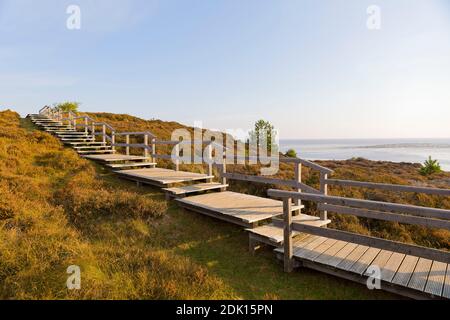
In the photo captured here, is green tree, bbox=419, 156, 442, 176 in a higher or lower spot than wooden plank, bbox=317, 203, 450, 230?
lower

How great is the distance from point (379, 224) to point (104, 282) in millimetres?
8019

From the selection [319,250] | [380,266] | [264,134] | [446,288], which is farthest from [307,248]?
[264,134]

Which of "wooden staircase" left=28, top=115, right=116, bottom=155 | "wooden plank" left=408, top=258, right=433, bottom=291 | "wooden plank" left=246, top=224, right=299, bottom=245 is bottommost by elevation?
"wooden plank" left=408, top=258, right=433, bottom=291

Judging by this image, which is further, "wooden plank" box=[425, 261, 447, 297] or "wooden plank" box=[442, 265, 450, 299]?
"wooden plank" box=[425, 261, 447, 297]

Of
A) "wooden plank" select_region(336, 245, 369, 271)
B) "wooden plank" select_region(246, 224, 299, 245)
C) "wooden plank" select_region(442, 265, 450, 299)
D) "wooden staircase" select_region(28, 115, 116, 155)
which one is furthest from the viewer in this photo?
"wooden staircase" select_region(28, 115, 116, 155)

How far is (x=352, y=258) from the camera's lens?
4.74 meters

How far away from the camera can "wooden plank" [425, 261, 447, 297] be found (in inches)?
146

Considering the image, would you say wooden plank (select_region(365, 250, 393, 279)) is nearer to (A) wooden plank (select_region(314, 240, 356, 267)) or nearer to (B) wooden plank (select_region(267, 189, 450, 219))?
(A) wooden plank (select_region(314, 240, 356, 267))

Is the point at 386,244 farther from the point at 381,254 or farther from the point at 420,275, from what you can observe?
the point at 381,254

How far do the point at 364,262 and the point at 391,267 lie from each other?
39 cm

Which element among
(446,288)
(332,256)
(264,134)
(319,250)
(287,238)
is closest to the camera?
(446,288)

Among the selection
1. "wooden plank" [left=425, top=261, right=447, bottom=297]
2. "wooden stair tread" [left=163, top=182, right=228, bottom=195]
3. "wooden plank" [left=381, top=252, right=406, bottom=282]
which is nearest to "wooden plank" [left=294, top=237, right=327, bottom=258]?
"wooden plank" [left=381, top=252, right=406, bottom=282]

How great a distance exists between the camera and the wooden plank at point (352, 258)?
4.43 meters
